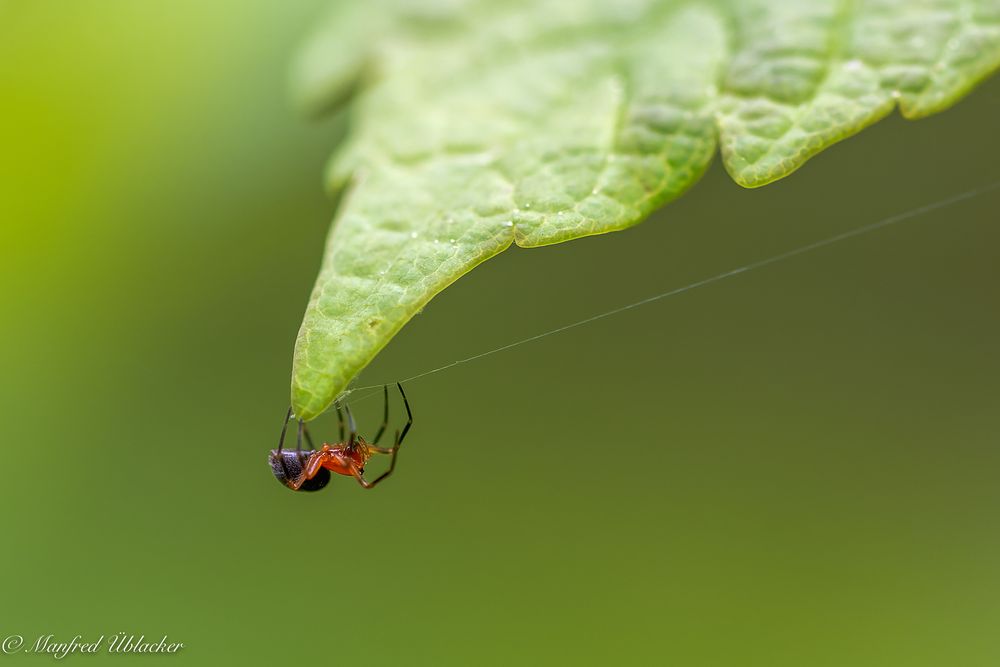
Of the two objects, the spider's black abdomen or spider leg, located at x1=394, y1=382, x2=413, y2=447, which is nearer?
the spider's black abdomen

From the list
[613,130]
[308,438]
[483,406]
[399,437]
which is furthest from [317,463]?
[613,130]

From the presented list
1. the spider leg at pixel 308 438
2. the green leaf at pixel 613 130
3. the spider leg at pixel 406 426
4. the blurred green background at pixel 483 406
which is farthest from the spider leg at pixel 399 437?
the green leaf at pixel 613 130

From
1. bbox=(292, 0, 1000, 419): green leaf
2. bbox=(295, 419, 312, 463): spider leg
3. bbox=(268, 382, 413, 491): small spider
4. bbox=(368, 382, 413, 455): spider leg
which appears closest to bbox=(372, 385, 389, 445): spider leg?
bbox=(368, 382, 413, 455): spider leg

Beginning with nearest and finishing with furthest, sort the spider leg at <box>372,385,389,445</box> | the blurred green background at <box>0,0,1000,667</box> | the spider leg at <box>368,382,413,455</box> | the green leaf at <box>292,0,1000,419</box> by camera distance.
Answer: the green leaf at <box>292,0,1000,419</box> < the blurred green background at <box>0,0,1000,667</box> < the spider leg at <box>368,382,413,455</box> < the spider leg at <box>372,385,389,445</box>

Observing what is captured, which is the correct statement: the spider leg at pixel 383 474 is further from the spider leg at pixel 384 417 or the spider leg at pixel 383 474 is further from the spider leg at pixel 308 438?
the spider leg at pixel 308 438

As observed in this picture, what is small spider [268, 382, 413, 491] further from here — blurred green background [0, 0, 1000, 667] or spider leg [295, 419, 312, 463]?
blurred green background [0, 0, 1000, 667]

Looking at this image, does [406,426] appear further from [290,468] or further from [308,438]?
[290,468]
